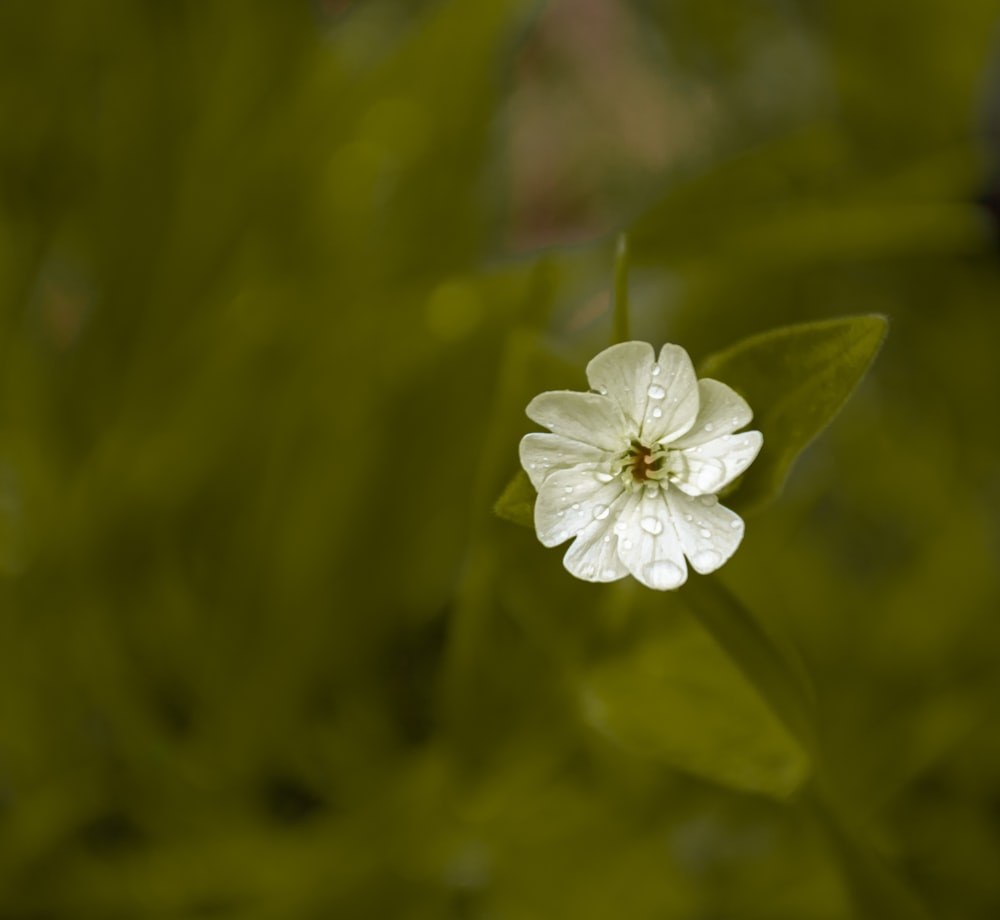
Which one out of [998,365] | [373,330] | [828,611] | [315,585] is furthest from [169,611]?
[998,365]

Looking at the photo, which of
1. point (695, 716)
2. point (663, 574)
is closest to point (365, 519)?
point (695, 716)

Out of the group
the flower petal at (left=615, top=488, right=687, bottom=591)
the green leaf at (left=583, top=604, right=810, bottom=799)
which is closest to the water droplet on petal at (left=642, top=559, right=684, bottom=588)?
the flower petal at (left=615, top=488, right=687, bottom=591)

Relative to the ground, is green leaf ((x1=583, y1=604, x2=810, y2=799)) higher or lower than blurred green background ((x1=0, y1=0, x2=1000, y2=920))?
lower

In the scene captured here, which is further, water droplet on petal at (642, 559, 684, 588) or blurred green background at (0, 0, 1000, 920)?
blurred green background at (0, 0, 1000, 920)

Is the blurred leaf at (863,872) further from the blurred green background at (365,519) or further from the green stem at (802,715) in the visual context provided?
the blurred green background at (365,519)

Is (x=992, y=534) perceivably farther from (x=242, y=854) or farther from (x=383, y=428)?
(x=242, y=854)

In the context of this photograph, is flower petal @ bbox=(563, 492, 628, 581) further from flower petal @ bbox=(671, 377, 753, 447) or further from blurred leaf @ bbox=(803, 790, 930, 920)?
blurred leaf @ bbox=(803, 790, 930, 920)

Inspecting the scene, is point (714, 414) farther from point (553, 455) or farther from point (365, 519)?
point (365, 519)
